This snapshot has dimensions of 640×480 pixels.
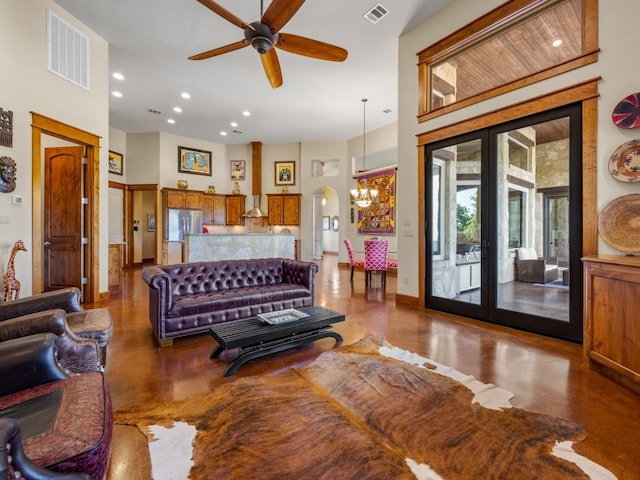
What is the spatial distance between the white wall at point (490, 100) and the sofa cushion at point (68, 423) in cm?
407

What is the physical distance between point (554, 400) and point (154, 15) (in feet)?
21.1

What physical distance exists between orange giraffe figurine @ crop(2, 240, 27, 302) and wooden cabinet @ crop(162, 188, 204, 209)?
19.4 feet

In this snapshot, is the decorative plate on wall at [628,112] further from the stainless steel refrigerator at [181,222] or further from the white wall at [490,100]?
the stainless steel refrigerator at [181,222]

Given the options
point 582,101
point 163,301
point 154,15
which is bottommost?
point 163,301

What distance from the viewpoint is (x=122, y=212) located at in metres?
9.33

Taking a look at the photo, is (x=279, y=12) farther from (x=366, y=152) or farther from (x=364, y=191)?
(x=366, y=152)

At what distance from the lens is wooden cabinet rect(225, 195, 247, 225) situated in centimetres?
1077

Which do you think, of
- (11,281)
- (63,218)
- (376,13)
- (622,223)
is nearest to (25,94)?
(63,218)

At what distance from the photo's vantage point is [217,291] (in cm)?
393

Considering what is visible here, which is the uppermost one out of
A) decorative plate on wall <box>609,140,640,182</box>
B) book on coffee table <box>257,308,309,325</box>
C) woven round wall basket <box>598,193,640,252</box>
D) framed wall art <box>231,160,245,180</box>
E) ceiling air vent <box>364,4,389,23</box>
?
ceiling air vent <box>364,4,389,23</box>

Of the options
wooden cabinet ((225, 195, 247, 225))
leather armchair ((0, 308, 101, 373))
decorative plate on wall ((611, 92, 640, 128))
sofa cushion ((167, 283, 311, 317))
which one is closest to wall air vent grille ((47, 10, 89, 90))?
sofa cushion ((167, 283, 311, 317))

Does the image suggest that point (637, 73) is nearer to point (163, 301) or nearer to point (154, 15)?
point (163, 301)

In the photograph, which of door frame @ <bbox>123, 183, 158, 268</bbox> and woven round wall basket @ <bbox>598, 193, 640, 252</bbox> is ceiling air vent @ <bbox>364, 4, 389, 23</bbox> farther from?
door frame @ <bbox>123, 183, 158, 268</bbox>

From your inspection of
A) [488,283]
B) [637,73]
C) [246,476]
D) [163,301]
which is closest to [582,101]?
[637,73]
